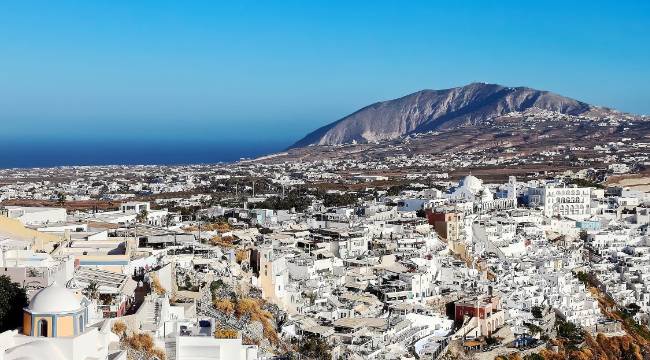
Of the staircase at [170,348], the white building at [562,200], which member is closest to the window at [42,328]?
the staircase at [170,348]

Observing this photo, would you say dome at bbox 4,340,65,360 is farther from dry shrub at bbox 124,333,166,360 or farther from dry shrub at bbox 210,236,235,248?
dry shrub at bbox 210,236,235,248

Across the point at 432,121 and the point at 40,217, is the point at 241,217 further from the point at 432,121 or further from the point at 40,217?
the point at 432,121

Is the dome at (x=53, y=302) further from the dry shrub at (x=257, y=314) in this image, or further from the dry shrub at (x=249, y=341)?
the dry shrub at (x=257, y=314)

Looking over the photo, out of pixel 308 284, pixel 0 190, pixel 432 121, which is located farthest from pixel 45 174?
pixel 432 121

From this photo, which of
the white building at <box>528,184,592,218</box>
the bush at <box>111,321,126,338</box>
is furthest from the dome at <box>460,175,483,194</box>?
the bush at <box>111,321,126,338</box>

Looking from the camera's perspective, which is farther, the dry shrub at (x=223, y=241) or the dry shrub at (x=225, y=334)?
the dry shrub at (x=223, y=241)

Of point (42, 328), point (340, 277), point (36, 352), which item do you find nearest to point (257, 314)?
point (340, 277)
